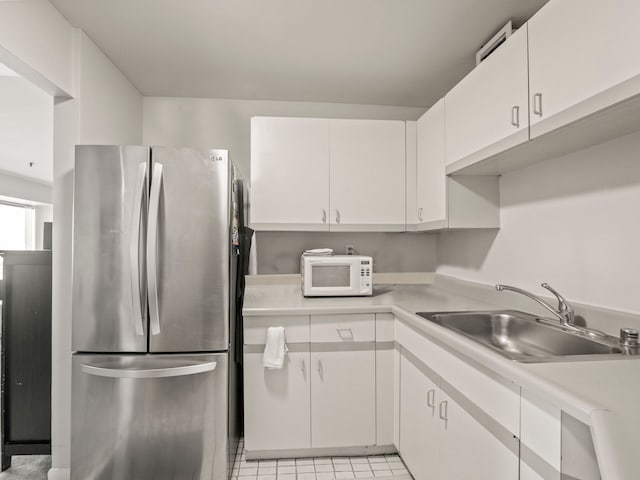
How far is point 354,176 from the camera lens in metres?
2.45

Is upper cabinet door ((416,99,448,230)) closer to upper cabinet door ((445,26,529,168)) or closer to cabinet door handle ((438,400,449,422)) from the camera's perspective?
upper cabinet door ((445,26,529,168))

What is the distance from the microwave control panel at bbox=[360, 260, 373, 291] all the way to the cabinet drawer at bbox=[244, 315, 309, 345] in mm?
495

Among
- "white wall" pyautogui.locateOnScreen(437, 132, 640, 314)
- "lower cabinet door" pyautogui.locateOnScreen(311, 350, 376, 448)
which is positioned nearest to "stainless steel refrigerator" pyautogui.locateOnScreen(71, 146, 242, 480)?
"lower cabinet door" pyautogui.locateOnScreen(311, 350, 376, 448)

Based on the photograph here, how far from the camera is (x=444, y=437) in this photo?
143 cm

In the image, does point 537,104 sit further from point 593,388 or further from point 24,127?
point 24,127

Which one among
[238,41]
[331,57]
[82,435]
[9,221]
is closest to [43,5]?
[238,41]

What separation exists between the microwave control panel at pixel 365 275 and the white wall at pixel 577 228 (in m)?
0.72

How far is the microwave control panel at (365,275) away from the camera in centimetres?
233

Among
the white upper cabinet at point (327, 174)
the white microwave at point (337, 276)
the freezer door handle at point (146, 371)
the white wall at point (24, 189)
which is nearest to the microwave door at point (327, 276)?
the white microwave at point (337, 276)

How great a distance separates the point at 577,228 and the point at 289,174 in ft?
5.32

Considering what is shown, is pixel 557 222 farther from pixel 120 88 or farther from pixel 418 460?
pixel 120 88

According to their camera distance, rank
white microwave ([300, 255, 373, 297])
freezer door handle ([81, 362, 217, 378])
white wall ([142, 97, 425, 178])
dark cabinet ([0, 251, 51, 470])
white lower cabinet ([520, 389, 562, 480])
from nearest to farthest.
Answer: white lower cabinet ([520, 389, 562, 480]), freezer door handle ([81, 362, 217, 378]), dark cabinet ([0, 251, 51, 470]), white microwave ([300, 255, 373, 297]), white wall ([142, 97, 425, 178])

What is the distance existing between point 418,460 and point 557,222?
1295 mm

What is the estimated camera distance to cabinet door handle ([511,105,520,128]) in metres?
1.40
